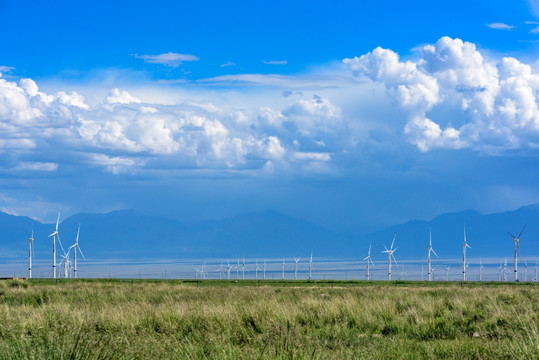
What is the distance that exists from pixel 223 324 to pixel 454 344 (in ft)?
23.3

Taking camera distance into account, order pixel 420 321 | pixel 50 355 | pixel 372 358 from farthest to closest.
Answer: pixel 420 321 < pixel 372 358 < pixel 50 355

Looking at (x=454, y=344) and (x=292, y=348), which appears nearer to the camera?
(x=292, y=348)

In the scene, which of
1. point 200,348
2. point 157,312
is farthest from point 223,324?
point 200,348

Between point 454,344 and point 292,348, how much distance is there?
220 inches

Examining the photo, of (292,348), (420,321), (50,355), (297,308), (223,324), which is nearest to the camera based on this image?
(50,355)

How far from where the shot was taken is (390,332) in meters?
21.7

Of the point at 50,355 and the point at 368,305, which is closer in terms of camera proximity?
the point at 50,355

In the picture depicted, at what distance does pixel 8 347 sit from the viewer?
13.3 meters

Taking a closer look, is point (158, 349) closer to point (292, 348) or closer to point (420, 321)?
point (292, 348)

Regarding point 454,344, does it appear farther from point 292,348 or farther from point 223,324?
point 223,324

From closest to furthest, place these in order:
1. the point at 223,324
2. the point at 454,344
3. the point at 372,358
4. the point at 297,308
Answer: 1. the point at 372,358
2. the point at 454,344
3. the point at 223,324
4. the point at 297,308

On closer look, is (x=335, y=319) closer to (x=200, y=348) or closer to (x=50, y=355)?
(x=200, y=348)

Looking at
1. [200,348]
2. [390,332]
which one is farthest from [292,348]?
[390,332]

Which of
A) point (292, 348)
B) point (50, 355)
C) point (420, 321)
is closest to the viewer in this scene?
point (50, 355)
